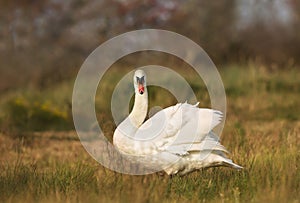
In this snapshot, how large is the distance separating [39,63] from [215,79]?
6566mm

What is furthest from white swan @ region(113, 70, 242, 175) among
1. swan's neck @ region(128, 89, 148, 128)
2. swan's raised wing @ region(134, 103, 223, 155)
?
swan's neck @ region(128, 89, 148, 128)

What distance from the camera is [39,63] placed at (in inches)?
690

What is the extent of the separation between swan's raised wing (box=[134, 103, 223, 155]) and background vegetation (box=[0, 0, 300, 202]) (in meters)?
0.26

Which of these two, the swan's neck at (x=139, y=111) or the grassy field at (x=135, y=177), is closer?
the grassy field at (x=135, y=177)

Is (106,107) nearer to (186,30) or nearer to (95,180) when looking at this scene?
(95,180)

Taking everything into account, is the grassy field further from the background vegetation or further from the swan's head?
the swan's head

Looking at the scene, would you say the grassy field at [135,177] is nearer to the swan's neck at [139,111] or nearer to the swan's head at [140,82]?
the swan's neck at [139,111]

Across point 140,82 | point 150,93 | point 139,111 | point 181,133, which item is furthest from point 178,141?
point 150,93

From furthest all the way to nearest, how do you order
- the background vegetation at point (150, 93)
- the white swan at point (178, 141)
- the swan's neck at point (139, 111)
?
the swan's neck at point (139, 111), the white swan at point (178, 141), the background vegetation at point (150, 93)

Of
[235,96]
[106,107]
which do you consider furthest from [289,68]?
[106,107]

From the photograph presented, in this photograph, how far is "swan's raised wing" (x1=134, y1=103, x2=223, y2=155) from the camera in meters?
5.03

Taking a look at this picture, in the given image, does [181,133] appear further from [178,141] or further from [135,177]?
[135,177]

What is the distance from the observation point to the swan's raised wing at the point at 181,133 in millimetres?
5027

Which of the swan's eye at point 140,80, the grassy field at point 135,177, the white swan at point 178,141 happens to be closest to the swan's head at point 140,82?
the swan's eye at point 140,80
